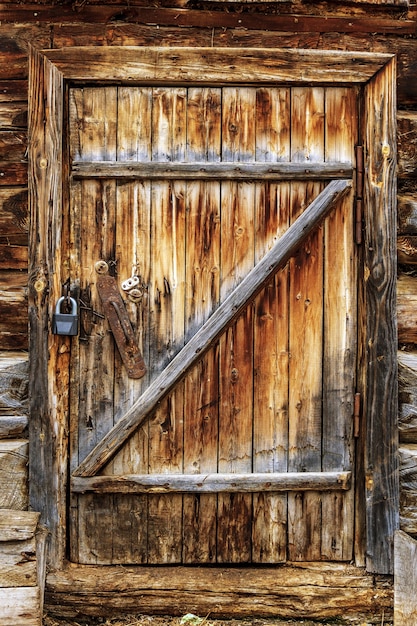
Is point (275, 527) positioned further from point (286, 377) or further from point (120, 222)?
point (120, 222)

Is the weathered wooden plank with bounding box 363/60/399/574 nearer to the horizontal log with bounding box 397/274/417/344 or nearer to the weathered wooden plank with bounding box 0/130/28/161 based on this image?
the horizontal log with bounding box 397/274/417/344

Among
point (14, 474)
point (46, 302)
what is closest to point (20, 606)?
point (14, 474)

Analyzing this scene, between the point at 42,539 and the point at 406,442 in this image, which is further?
the point at 406,442

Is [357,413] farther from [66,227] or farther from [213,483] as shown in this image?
[66,227]

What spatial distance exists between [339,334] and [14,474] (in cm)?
168

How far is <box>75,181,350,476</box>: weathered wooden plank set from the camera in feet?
10.1

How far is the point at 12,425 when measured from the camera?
306cm

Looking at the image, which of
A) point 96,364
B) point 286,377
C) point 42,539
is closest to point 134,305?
point 96,364

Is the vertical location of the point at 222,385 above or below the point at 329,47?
below

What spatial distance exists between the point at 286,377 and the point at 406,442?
0.67 metres

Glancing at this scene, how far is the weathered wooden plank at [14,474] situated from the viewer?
3.03 meters

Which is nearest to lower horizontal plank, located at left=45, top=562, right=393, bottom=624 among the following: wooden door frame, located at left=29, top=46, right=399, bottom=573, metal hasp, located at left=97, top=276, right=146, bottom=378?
wooden door frame, located at left=29, top=46, right=399, bottom=573

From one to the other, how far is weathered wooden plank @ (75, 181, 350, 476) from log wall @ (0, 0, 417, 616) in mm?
361

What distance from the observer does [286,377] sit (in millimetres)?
3146
